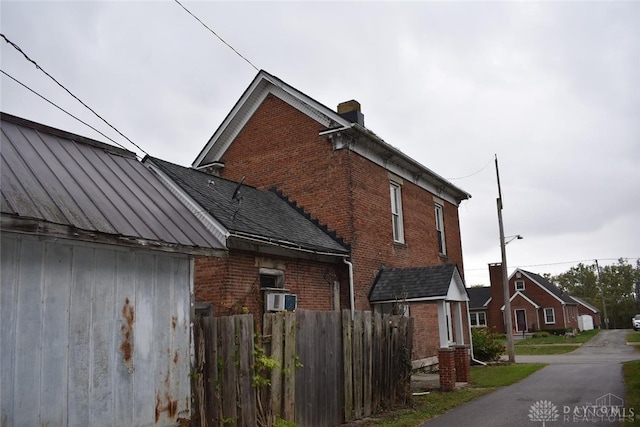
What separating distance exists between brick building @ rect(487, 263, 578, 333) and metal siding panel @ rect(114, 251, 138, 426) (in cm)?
5310

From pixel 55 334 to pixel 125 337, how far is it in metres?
0.90

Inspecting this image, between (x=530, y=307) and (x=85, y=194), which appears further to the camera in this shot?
(x=530, y=307)

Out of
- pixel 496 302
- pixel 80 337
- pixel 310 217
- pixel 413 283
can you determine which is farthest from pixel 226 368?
pixel 496 302

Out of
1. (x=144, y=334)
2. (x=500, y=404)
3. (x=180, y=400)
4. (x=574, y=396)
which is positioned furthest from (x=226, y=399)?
(x=574, y=396)

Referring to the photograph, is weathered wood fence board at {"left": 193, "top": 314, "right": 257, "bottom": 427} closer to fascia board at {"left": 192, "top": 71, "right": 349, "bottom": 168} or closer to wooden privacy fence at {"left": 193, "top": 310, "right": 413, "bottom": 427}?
wooden privacy fence at {"left": 193, "top": 310, "right": 413, "bottom": 427}

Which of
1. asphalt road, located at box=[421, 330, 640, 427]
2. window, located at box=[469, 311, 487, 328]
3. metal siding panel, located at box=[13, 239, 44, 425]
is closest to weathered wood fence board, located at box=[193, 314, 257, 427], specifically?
metal siding panel, located at box=[13, 239, 44, 425]

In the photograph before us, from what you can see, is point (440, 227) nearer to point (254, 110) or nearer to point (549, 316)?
point (254, 110)

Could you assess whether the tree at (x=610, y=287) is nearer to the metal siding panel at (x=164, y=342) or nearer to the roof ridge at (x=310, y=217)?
the roof ridge at (x=310, y=217)

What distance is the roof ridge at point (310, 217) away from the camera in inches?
608

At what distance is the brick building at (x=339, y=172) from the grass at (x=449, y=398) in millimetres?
1603

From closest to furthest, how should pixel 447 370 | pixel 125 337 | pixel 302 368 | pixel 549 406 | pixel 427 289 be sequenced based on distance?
1. pixel 125 337
2. pixel 302 368
3. pixel 549 406
4. pixel 447 370
5. pixel 427 289

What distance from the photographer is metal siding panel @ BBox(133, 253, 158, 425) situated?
255 inches

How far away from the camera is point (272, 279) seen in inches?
496

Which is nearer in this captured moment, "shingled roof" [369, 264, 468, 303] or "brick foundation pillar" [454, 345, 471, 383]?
"shingled roof" [369, 264, 468, 303]
